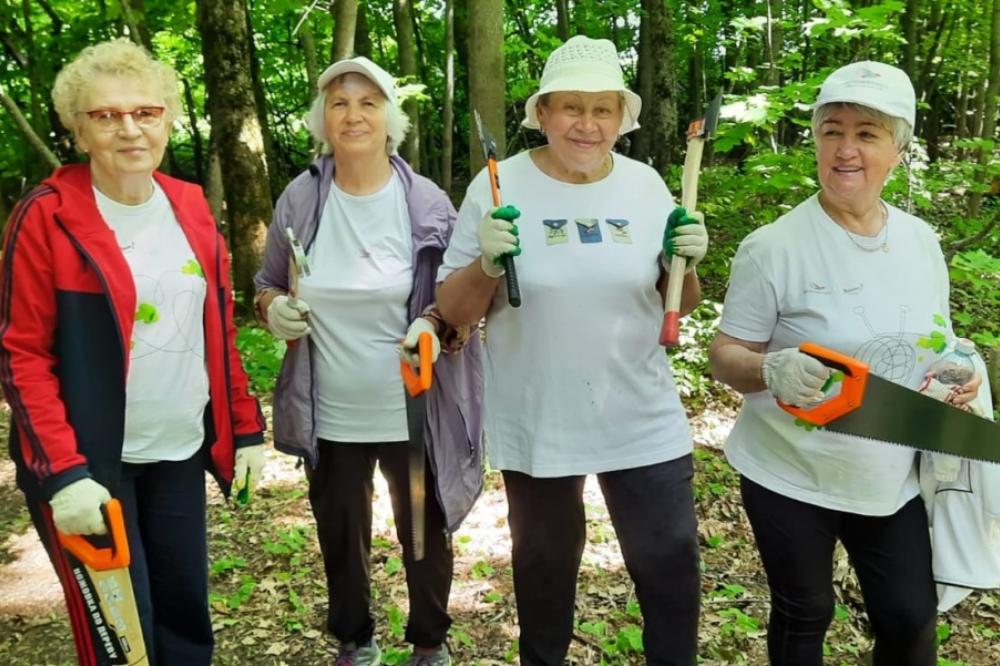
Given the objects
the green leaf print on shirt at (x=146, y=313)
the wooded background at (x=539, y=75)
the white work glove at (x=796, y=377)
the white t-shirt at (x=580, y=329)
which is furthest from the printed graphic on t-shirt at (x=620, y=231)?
the wooded background at (x=539, y=75)

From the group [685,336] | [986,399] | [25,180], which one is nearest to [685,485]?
[986,399]

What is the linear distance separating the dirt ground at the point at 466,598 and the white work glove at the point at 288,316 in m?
1.53

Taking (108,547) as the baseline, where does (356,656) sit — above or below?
below

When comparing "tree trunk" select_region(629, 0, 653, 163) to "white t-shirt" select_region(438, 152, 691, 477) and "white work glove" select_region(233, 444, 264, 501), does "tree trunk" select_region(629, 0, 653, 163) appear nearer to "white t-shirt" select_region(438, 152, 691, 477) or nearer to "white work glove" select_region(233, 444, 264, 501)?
"white t-shirt" select_region(438, 152, 691, 477)

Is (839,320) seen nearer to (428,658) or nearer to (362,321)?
(362,321)

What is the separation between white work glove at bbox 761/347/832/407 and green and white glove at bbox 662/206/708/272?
364mm

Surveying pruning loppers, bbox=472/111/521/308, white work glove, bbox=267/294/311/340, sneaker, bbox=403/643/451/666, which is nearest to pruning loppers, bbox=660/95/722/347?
pruning loppers, bbox=472/111/521/308

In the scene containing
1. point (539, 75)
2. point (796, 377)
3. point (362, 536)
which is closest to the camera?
point (796, 377)

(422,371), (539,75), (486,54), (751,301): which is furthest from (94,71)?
(539,75)

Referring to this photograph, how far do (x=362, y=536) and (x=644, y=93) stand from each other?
10.2 meters

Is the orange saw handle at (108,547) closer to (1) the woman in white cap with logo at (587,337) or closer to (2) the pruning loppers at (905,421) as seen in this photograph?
(1) the woman in white cap with logo at (587,337)

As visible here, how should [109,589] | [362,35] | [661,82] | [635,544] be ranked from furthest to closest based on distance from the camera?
1. [362,35]
2. [661,82]
3. [635,544]
4. [109,589]

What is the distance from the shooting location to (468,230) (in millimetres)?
2404

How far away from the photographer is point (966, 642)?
3.32m
